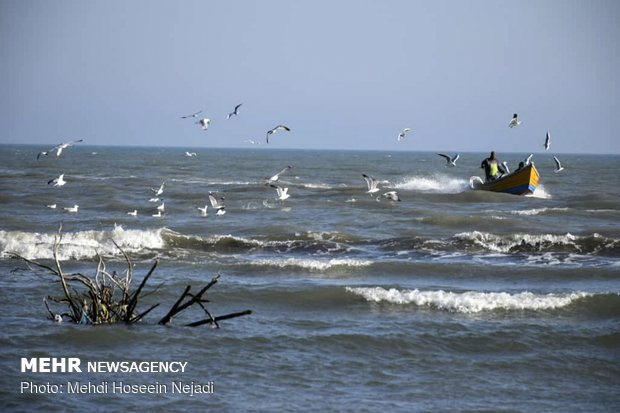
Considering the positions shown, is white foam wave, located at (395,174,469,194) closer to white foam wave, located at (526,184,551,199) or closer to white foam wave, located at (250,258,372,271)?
white foam wave, located at (526,184,551,199)

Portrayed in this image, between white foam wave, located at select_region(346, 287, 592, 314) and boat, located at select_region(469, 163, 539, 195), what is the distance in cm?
2012

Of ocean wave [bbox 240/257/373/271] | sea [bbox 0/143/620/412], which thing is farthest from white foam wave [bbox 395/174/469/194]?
ocean wave [bbox 240/257/373/271]

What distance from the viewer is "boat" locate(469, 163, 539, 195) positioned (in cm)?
3244

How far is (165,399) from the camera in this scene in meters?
7.87

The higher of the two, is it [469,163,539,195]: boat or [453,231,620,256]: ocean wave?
[469,163,539,195]: boat

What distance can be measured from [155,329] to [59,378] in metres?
1.72

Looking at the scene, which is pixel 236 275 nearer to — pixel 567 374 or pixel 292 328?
pixel 292 328

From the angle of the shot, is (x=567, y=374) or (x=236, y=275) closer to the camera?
(x=567, y=374)

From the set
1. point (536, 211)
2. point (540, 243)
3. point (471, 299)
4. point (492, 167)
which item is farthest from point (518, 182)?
point (471, 299)

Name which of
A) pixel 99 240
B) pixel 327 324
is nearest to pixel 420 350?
pixel 327 324

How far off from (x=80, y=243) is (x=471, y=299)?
10661 mm

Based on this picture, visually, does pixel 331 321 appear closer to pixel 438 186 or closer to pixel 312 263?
pixel 312 263

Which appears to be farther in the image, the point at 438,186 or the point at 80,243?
the point at 438,186

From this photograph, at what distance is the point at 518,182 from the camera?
107 ft
